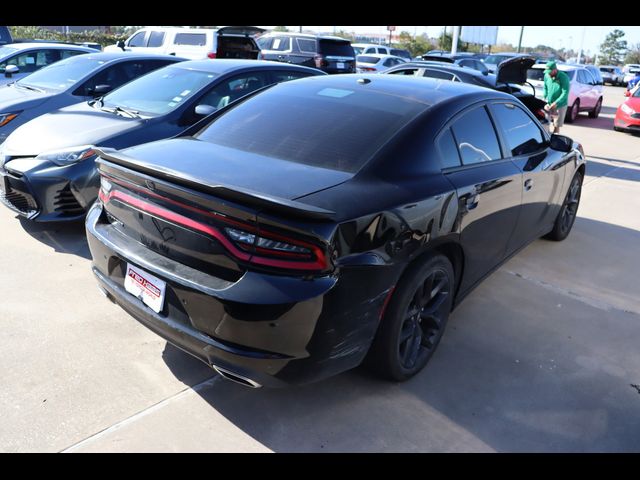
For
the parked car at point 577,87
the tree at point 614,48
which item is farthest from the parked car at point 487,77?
the tree at point 614,48

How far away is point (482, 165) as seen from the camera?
11.5 feet

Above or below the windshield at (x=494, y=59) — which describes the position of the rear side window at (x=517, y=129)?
above

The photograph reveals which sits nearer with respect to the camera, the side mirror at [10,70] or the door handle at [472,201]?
the door handle at [472,201]

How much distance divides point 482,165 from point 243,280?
74.3 inches

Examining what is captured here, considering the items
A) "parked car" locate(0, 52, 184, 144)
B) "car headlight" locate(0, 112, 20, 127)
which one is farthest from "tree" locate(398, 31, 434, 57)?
"car headlight" locate(0, 112, 20, 127)

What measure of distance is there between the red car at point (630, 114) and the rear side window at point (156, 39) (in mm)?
11523

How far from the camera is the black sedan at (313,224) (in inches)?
92.1

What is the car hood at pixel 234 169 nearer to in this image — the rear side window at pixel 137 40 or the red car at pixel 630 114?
the rear side window at pixel 137 40

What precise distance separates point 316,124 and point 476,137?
1.07 metres

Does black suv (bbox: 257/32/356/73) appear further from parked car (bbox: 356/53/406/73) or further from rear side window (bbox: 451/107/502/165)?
rear side window (bbox: 451/107/502/165)

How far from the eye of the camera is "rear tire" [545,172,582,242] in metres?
5.39

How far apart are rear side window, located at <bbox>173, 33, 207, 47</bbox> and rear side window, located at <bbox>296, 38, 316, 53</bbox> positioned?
3.71 meters
